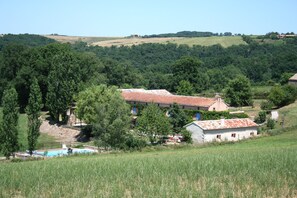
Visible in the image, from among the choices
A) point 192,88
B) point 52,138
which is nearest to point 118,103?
point 52,138

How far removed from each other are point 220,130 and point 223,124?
0.94m

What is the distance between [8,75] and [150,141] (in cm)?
3587

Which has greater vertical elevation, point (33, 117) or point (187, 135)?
point (33, 117)

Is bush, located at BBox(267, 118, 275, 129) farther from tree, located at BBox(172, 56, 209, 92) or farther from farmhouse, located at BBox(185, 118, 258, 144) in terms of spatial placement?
tree, located at BBox(172, 56, 209, 92)

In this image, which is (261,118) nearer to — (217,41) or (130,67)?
(130,67)

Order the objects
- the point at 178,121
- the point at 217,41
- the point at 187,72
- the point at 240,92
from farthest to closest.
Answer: the point at 217,41
the point at 187,72
the point at 240,92
the point at 178,121

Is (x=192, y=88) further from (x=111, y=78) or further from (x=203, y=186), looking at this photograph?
(x=203, y=186)

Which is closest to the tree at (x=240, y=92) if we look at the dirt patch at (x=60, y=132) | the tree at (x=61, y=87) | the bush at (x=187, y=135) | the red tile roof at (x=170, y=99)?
the red tile roof at (x=170, y=99)

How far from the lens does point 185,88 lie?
82.8 m

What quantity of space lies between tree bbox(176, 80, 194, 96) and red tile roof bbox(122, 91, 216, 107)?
16.8 meters

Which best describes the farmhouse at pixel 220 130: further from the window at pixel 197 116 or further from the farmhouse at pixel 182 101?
the farmhouse at pixel 182 101

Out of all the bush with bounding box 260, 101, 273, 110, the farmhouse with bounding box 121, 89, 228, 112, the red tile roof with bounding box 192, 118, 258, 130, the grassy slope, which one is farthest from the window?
the grassy slope

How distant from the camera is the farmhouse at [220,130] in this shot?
44.3 m

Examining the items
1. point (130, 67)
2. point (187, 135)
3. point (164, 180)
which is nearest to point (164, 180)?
point (164, 180)
